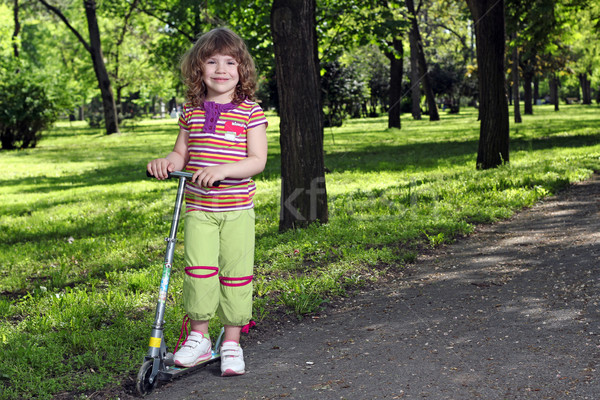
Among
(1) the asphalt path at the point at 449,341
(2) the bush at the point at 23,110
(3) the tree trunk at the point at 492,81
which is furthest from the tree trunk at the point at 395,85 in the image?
(1) the asphalt path at the point at 449,341

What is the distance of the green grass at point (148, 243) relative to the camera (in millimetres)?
3939

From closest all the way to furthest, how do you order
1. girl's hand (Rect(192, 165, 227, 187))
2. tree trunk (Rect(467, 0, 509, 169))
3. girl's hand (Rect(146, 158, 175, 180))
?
girl's hand (Rect(192, 165, 227, 187)) → girl's hand (Rect(146, 158, 175, 180)) → tree trunk (Rect(467, 0, 509, 169))

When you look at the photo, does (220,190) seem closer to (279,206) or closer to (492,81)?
(279,206)

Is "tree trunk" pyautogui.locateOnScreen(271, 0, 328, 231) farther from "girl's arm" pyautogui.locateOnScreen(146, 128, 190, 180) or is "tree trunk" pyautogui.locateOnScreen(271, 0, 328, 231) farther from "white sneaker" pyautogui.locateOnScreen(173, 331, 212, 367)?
"white sneaker" pyautogui.locateOnScreen(173, 331, 212, 367)

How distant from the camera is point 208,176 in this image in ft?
10.4

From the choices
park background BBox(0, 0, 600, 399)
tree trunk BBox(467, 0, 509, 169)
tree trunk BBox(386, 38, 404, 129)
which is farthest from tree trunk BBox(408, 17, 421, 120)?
tree trunk BBox(467, 0, 509, 169)

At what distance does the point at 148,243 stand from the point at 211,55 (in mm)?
4398

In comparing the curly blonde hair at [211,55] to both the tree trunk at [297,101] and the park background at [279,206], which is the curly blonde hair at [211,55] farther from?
the tree trunk at [297,101]

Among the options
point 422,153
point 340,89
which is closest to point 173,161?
point 422,153

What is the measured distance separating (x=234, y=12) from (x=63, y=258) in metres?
11.9

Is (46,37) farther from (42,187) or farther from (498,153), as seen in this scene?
(498,153)

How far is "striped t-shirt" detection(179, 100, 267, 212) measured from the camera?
3.45m

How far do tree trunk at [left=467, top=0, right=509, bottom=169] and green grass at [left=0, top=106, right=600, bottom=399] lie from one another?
56 centimetres

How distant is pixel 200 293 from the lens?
11.4 feet
